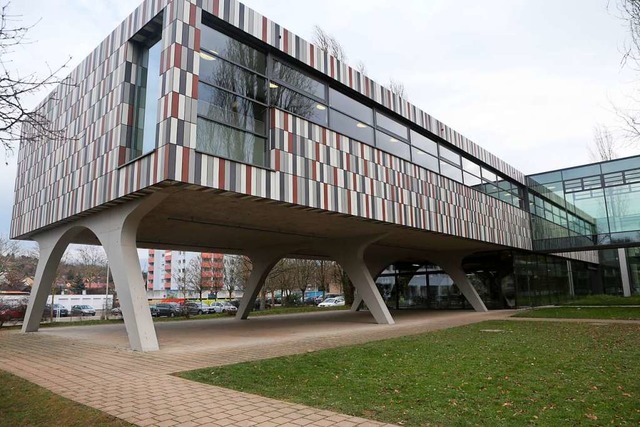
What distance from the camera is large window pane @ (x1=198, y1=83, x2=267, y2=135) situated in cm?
1173

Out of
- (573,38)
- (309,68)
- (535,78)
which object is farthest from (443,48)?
(573,38)

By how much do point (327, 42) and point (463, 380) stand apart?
90.2ft

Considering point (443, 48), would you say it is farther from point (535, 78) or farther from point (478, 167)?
point (478, 167)

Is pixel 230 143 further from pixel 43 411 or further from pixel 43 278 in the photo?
pixel 43 278

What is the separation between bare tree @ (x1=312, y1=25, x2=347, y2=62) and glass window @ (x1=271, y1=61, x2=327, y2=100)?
16.0 m

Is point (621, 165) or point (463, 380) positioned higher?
point (621, 165)

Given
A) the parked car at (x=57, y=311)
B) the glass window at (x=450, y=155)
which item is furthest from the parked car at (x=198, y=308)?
the glass window at (x=450, y=155)

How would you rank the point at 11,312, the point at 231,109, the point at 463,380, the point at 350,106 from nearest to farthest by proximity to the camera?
the point at 463,380
the point at 231,109
the point at 350,106
the point at 11,312

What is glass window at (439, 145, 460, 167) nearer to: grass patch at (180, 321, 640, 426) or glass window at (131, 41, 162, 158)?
grass patch at (180, 321, 640, 426)

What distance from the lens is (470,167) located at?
24.8 metres

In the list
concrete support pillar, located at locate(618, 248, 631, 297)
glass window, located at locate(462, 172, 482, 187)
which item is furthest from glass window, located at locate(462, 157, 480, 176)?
concrete support pillar, located at locate(618, 248, 631, 297)

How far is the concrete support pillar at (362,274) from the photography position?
756 inches

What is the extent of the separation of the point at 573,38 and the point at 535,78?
19.2ft

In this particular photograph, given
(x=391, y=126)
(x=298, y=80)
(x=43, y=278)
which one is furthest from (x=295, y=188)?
(x=43, y=278)
